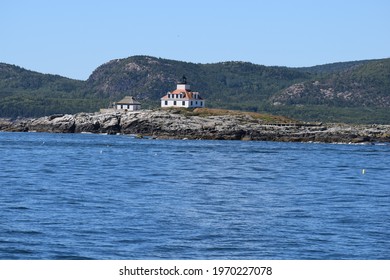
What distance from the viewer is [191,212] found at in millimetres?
52500

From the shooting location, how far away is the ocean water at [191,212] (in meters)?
40.1

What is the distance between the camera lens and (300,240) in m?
42.8

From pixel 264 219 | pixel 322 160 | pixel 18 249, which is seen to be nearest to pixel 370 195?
pixel 264 219

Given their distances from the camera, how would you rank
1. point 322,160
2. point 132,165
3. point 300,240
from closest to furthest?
1. point 300,240
2. point 132,165
3. point 322,160

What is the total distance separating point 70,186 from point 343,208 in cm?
2389

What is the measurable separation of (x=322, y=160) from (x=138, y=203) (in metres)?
66.0

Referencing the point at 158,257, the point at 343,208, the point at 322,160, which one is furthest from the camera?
the point at 322,160

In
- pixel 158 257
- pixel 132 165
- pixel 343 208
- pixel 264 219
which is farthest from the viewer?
pixel 132 165

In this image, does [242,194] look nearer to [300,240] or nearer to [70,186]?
[70,186]

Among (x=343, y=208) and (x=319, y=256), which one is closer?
(x=319, y=256)

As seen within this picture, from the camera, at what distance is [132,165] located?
98938mm

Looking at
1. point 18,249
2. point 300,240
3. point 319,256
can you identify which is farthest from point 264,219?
point 18,249

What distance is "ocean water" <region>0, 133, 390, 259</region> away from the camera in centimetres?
4006

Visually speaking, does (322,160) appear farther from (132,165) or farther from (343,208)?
(343,208)
